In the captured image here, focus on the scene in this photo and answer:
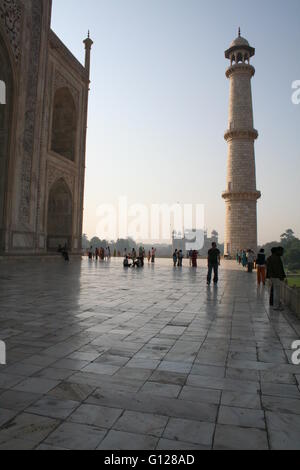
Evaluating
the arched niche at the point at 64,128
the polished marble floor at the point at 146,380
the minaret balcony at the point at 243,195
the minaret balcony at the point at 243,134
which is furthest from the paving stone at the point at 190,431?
the minaret balcony at the point at 243,134

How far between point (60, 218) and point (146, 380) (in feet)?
75.7

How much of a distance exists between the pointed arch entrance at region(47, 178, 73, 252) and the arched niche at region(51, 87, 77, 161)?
2.87 m

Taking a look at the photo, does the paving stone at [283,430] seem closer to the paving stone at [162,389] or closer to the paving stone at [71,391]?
the paving stone at [162,389]

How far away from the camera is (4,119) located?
17500 millimetres

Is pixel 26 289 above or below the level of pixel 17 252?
below

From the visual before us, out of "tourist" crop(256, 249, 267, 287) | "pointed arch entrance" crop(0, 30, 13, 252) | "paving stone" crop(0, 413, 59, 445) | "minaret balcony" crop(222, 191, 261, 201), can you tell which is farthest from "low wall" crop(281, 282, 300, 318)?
"minaret balcony" crop(222, 191, 261, 201)

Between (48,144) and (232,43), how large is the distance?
24395 millimetres

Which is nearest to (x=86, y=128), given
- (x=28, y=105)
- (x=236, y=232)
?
(x=28, y=105)

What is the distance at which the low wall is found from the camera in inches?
253

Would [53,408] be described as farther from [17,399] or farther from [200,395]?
[200,395]

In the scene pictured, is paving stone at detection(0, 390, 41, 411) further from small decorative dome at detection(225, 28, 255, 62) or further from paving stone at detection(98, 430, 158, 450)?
small decorative dome at detection(225, 28, 255, 62)

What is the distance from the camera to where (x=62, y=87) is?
2377 centimetres

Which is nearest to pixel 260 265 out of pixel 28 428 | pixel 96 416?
pixel 96 416
